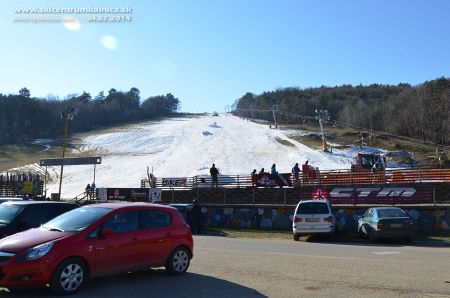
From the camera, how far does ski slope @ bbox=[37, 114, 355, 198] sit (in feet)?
231

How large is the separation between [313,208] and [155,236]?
1237 centimetres

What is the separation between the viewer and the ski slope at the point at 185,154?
231 ft

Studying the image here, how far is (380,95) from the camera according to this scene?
554 feet

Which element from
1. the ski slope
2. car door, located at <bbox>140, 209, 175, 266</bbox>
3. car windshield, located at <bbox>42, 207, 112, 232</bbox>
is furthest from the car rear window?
the ski slope

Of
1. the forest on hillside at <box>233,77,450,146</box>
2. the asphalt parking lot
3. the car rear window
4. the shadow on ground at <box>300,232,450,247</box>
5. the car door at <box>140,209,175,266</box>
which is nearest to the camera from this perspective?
the asphalt parking lot

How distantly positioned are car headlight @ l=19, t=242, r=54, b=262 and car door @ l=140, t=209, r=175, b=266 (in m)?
2.13

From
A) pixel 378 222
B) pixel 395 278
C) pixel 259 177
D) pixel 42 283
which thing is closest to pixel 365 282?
pixel 395 278

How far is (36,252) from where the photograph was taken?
9227mm

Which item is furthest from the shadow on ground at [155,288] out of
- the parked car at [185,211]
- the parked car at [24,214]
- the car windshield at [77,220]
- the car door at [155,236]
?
the parked car at [185,211]

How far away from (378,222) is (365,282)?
34.4 ft

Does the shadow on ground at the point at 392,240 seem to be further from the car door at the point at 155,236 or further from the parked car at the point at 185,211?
the car door at the point at 155,236

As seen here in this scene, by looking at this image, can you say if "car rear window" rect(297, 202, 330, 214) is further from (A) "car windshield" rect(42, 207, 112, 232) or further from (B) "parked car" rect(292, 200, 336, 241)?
(A) "car windshield" rect(42, 207, 112, 232)

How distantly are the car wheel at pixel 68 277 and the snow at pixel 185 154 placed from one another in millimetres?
53419

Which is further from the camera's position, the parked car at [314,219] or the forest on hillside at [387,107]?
the forest on hillside at [387,107]
